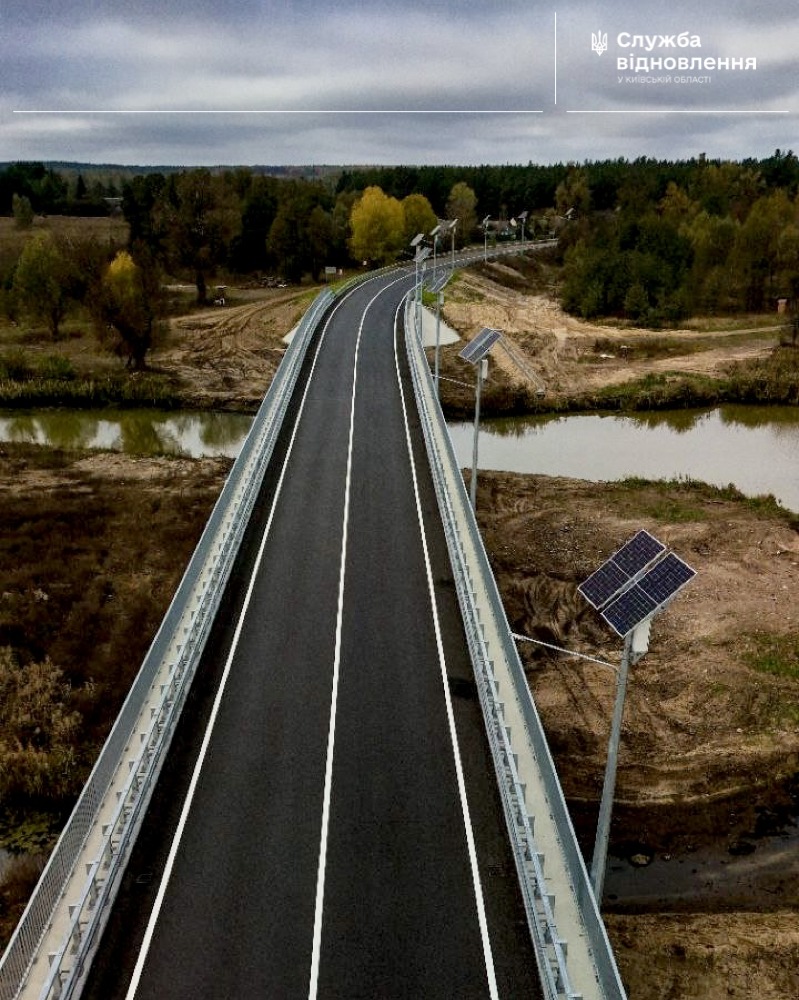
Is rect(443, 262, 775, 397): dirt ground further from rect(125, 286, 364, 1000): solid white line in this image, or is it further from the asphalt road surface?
the asphalt road surface

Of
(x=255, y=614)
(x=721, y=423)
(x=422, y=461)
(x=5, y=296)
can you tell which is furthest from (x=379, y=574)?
(x=5, y=296)

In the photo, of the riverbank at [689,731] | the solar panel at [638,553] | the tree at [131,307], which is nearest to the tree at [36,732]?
the riverbank at [689,731]

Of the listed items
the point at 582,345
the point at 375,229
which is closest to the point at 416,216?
the point at 375,229

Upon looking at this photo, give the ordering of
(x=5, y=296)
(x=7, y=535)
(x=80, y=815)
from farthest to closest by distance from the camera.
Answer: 1. (x=5, y=296)
2. (x=7, y=535)
3. (x=80, y=815)

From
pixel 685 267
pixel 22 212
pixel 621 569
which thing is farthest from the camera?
pixel 22 212

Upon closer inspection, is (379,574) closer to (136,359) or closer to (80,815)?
(80,815)

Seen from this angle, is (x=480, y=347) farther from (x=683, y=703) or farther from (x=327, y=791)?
(x=327, y=791)
